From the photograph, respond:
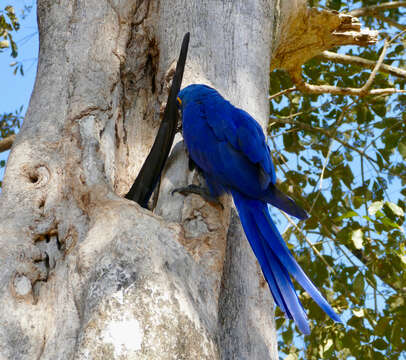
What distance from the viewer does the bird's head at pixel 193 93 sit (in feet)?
5.96

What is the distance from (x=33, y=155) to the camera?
1670 millimetres

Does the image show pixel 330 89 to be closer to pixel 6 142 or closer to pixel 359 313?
pixel 359 313

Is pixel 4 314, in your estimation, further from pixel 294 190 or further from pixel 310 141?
pixel 310 141

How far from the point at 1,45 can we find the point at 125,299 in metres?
3.21

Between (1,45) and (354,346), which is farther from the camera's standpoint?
(1,45)

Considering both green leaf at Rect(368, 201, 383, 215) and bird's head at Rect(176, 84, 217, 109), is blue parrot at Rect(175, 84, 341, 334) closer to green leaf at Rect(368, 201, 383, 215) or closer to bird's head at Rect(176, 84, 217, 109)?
bird's head at Rect(176, 84, 217, 109)

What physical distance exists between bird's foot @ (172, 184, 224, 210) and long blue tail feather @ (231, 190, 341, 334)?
3.4 inches

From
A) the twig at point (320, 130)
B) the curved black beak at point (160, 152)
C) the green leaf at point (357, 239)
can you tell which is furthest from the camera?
the twig at point (320, 130)

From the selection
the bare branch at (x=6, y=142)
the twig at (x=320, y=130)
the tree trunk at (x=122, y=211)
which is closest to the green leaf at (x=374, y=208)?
the tree trunk at (x=122, y=211)

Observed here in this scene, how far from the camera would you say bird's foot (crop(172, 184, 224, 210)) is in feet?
5.33

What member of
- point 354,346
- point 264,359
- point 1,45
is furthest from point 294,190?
point 1,45

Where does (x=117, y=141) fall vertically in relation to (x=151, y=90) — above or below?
below

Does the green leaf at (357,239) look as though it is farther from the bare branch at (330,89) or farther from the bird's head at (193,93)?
the bird's head at (193,93)

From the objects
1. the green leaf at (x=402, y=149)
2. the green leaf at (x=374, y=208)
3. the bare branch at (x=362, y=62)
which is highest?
the bare branch at (x=362, y=62)
